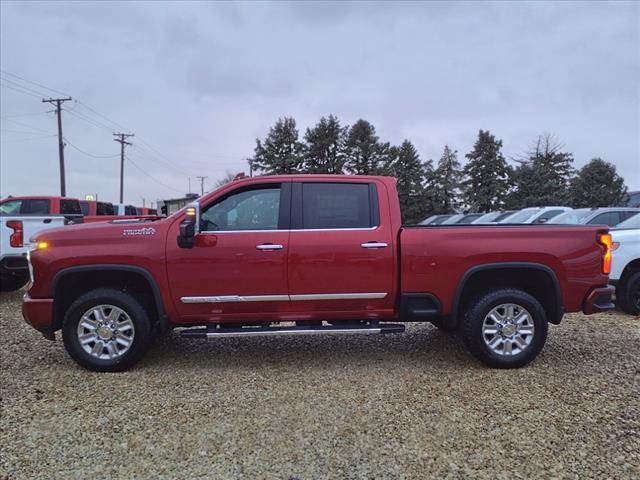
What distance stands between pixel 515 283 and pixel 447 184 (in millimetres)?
36302

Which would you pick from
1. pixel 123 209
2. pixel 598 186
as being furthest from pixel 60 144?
pixel 598 186

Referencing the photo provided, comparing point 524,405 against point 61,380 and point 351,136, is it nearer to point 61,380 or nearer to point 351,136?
point 61,380

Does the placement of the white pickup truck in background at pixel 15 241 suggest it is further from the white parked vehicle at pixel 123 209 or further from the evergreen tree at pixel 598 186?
the evergreen tree at pixel 598 186

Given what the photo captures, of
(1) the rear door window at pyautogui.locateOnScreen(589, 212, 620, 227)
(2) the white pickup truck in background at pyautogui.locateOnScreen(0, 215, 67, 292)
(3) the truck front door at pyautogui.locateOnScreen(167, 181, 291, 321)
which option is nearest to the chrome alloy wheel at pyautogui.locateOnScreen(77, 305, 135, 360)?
(3) the truck front door at pyautogui.locateOnScreen(167, 181, 291, 321)

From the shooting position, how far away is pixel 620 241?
6656 millimetres

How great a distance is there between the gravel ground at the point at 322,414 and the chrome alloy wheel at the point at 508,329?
0.78 feet

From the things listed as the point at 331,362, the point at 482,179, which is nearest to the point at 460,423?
the point at 331,362

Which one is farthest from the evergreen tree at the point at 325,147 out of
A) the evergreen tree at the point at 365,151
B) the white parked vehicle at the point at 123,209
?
the white parked vehicle at the point at 123,209

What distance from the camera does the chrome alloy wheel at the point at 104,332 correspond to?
4281 mm

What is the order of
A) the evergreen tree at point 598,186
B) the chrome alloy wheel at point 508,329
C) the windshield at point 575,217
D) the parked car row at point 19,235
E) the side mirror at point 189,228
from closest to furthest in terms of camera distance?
the side mirror at point 189,228, the chrome alloy wheel at point 508,329, the parked car row at point 19,235, the windshield at point 575,217, the evergreen tree at point 598,186

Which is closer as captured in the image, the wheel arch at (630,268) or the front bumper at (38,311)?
the front bumper at (38,311)

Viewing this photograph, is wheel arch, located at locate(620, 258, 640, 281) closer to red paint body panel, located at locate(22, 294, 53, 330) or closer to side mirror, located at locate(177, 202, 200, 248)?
side mirror, located at locate(177, 202, 200, 248)

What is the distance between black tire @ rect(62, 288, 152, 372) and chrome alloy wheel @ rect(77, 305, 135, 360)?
3 cm

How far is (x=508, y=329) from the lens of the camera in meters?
4.32
